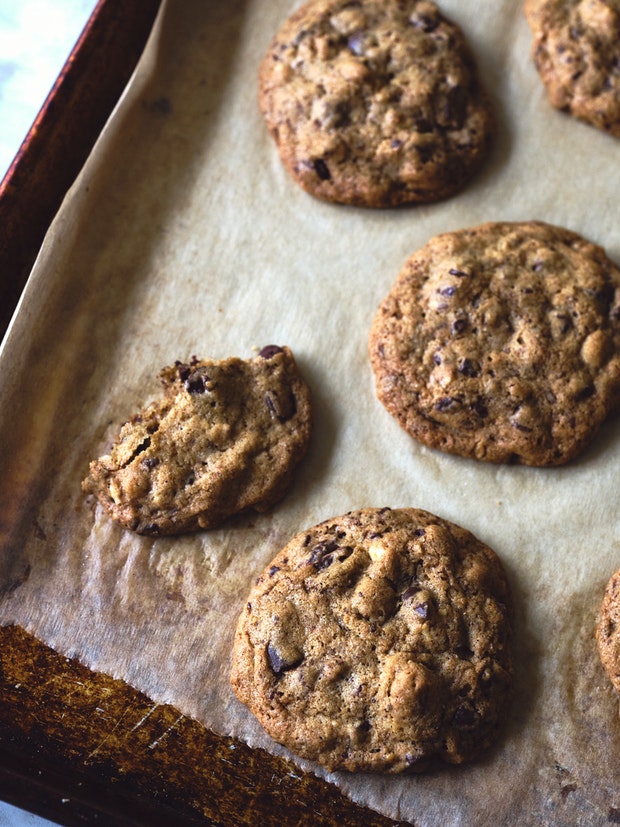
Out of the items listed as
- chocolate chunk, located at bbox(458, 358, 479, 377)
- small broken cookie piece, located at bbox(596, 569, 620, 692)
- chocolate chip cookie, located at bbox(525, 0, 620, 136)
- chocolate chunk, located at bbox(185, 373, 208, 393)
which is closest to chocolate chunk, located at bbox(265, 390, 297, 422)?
chocolate chunk, located at bbox(185, 373, 208, 393)

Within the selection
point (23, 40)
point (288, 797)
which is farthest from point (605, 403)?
point (23, 40)

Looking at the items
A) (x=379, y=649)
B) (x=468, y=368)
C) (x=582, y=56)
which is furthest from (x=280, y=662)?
(x=582, y=56)

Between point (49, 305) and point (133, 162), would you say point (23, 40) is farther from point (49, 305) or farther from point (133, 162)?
point (49, 305)

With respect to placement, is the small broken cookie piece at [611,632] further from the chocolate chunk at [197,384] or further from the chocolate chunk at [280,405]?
the chocolate chunk at [197,384]

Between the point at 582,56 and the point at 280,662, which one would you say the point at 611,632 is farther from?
the point at 582,56

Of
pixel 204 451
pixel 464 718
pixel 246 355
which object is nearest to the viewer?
pixel 464 718

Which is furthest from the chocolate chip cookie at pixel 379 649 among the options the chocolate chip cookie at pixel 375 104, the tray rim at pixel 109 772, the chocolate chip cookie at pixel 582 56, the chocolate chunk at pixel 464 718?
the chocolate chip cookie at pixel 582 56
